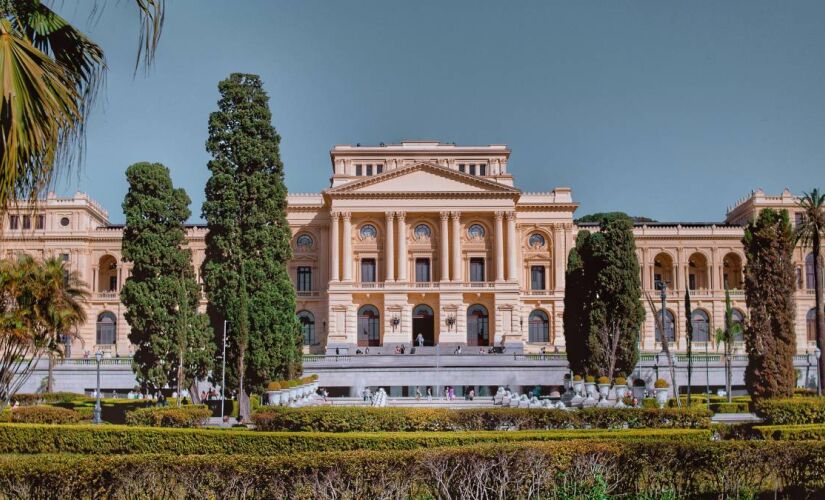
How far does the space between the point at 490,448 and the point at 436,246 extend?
54.0m

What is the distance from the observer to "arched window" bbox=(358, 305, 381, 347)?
220 ft

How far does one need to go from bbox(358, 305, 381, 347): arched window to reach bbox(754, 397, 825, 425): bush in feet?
139

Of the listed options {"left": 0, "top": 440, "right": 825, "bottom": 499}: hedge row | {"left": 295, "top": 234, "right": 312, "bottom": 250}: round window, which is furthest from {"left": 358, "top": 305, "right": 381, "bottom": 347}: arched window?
{"left": 0, "top": 440, "right": 825, "bottom": 499}: hedge row

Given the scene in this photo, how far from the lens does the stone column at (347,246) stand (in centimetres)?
6656

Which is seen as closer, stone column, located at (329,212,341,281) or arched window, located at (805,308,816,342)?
stone column, located at (329,212,341,281)

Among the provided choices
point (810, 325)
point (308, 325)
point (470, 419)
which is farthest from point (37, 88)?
point (810, 325)

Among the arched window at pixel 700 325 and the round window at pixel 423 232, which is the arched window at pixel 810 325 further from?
the round window at pixel 423 232

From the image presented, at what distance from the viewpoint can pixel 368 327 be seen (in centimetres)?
6731

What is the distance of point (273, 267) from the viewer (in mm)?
38844

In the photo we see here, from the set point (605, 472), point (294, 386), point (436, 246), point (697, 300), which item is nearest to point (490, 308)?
point (436, 246)

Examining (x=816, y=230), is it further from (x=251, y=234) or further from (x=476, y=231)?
(x=251, y=234)

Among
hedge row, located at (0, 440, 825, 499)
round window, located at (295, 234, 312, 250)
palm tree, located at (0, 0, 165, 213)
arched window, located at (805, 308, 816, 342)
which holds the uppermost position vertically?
round window, located at (295, 234, 312, 250)

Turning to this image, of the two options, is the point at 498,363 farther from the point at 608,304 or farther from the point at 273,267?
the point at 273,267

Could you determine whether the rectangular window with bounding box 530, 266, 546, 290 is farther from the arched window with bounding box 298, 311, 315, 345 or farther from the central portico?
the arched window with bounding box 298, 311, 315, 345
